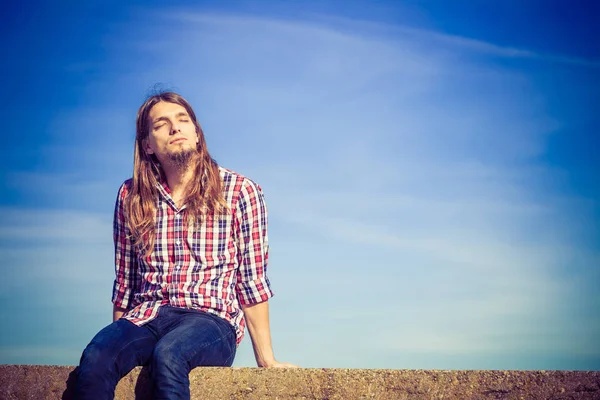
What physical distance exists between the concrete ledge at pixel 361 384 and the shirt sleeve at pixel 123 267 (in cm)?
61

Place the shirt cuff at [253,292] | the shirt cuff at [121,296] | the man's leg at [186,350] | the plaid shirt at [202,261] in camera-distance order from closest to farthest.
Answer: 1. the man's leg at [186,350]
2. the plaid shirt at [202,261]
3. the shirt cuff at [253,292]
4. the shirt cuff at [121,296]

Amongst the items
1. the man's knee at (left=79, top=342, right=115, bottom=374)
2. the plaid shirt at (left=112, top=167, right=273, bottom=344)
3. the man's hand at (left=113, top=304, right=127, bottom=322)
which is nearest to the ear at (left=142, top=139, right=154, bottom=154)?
the plaid shirt at (left=112, top=167, right=273, bottom=344)

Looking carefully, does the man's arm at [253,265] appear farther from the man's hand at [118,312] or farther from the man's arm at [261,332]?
the man's hand at [118,312]

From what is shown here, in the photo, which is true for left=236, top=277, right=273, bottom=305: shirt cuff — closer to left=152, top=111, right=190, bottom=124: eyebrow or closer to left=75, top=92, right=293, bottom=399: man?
left=75, top=92, right=293, bottom=399: man

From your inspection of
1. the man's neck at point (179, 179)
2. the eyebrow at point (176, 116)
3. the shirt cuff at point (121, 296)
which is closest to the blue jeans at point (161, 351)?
the shirt cuff at point (121, 296)

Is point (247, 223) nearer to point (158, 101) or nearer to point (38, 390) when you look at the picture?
point (158, 101)

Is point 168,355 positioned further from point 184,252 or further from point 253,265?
point 253,265

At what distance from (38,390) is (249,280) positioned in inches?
50.4

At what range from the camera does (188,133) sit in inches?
155

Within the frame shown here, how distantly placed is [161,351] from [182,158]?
1.29m

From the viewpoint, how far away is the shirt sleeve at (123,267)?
3.83 metres

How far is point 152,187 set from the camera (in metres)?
3.91

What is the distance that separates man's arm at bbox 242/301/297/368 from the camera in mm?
3580

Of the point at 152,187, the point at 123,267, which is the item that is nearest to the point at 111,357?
the point at 123,267
